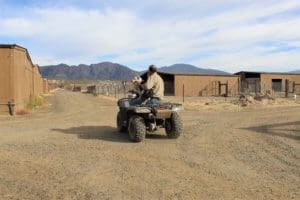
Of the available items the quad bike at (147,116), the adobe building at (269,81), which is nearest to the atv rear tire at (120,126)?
the quad bike at (147,116)

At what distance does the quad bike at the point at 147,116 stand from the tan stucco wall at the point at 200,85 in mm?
45044

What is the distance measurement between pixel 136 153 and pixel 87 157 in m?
1.21

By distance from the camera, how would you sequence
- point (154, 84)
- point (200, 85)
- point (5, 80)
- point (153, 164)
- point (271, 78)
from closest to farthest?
point (153, 164), point (154, 84), point (5, 80), point (200, 85), point (271, 78)

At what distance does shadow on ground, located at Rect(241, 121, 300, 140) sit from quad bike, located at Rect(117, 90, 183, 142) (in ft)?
10.2

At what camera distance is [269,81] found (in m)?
65.5

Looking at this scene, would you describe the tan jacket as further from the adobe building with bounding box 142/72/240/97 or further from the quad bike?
the adobe building with bounding box 142/72/240/97

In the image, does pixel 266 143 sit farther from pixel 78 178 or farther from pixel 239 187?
pixel 78 178

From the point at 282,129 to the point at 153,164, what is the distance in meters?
7.09

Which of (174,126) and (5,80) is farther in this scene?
(5,80)

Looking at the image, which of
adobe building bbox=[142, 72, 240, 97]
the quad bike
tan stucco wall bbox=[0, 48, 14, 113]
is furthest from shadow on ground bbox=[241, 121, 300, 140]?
adobe building bbox=[142, 72, 240, 97]

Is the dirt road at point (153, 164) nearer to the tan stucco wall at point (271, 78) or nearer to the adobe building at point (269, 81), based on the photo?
the adobe building at point (269, 81)

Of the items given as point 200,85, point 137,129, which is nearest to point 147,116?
point 137,129

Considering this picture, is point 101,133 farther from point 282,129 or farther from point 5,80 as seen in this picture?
point 5,80

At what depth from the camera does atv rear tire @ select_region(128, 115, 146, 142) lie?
44.3ft
